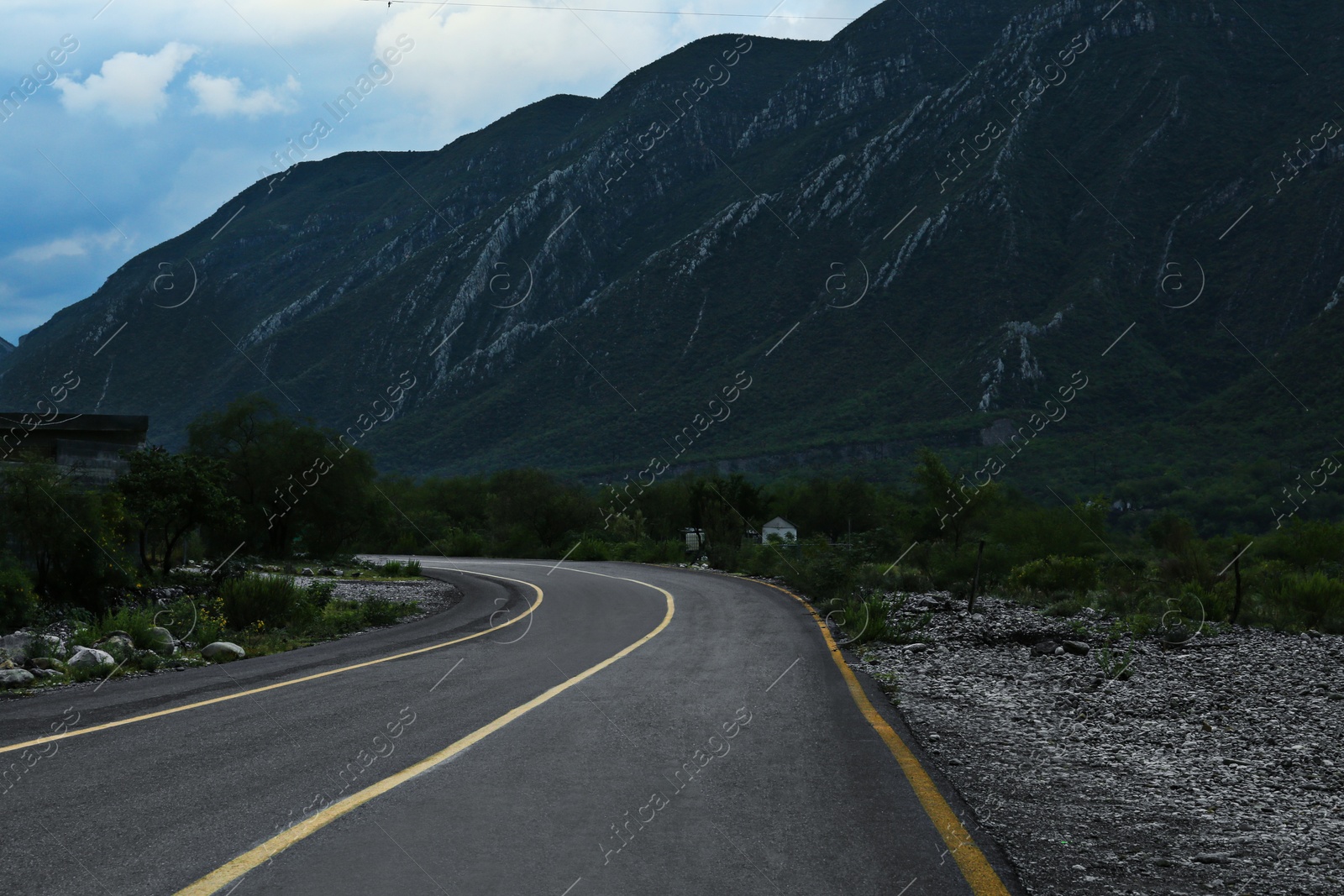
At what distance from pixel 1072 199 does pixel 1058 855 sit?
342ft

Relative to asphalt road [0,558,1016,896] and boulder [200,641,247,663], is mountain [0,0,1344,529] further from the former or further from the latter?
boulder [200,641,247,663]

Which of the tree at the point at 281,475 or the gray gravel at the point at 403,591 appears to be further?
the tree at the point at 281,475

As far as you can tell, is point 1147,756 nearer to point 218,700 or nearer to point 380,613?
point 218,700

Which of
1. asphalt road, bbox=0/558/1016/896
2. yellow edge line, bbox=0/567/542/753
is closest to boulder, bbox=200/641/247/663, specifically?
asphalt road, bbox=0/558/1016/896

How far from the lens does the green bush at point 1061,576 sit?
2414 centimetres

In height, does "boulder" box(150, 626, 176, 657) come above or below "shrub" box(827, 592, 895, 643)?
above

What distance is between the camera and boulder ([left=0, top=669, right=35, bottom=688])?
10789 millimetres

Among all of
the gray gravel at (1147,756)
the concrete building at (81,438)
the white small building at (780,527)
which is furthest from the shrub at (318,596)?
the white small building at (780,527)

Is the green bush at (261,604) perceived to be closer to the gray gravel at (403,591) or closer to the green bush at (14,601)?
the gray gravel at (403,591)

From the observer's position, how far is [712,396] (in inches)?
3558

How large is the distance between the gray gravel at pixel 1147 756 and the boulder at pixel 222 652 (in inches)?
345

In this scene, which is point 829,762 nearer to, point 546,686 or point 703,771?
point 703,771

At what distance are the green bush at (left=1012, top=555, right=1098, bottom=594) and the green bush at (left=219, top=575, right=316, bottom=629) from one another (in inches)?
681

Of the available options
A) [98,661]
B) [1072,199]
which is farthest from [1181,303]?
[98,661]
